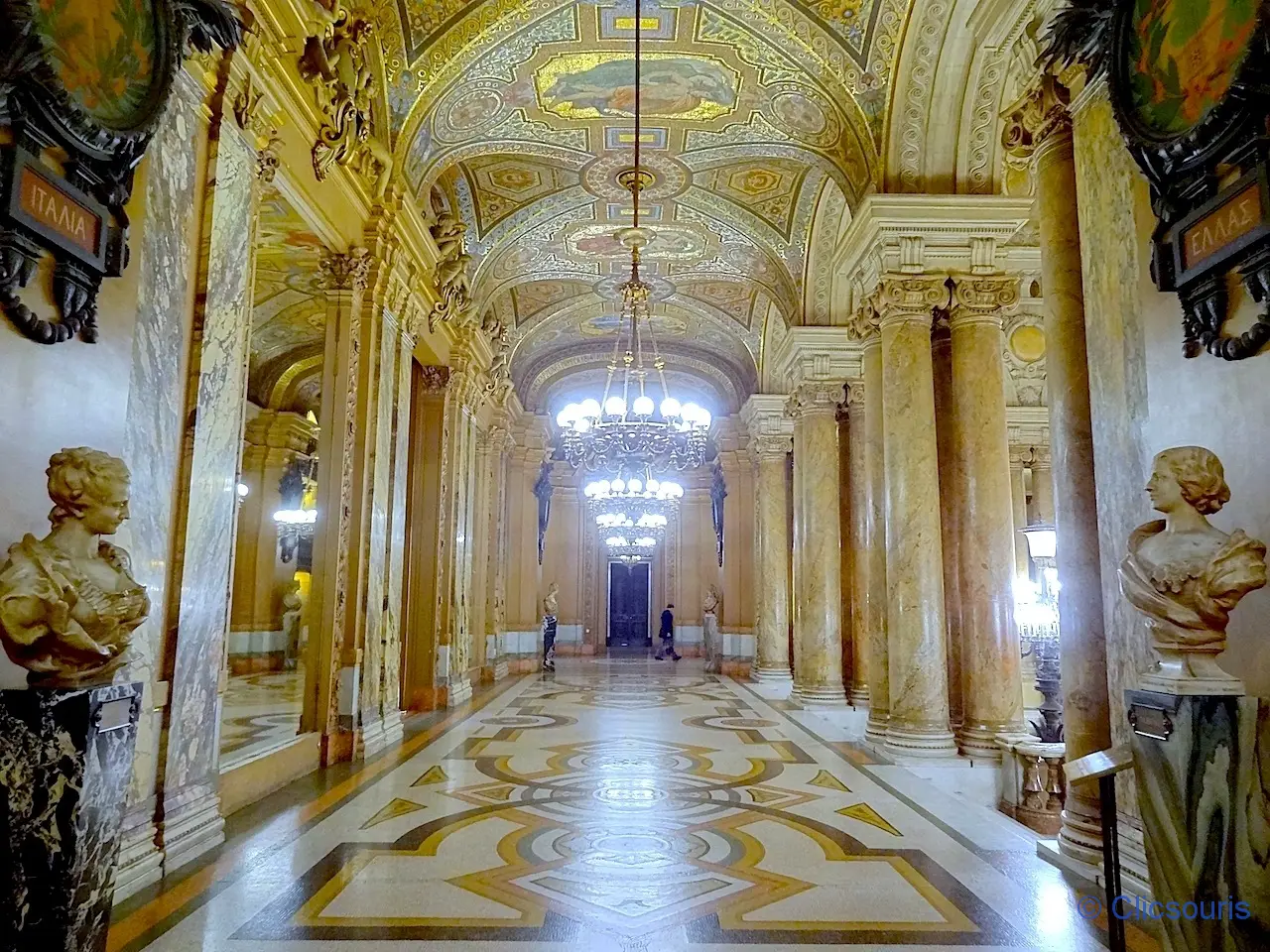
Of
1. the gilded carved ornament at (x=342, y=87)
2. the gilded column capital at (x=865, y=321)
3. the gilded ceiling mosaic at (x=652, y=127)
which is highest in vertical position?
the gilded ceiling mosaic at (x=652, y=127)

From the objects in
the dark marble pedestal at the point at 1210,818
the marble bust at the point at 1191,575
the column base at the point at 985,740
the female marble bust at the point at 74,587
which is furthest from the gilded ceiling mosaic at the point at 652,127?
the dark marble pedestal at the point at 1210,818

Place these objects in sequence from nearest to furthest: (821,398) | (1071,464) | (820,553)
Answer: (1071,464), (820,553), (821,398)

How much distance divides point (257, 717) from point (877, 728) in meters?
5.64

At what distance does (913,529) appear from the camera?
7090mm

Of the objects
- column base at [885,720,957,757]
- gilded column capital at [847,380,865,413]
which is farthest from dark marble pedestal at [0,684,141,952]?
gilded column capital at [847,380,865,413]

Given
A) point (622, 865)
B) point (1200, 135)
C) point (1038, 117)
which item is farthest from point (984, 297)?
point (622, 865)

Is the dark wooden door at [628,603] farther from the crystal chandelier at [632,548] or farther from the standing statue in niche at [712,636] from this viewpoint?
the standing statue in niche at [712,636]

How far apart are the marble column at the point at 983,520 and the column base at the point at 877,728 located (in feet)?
2.26

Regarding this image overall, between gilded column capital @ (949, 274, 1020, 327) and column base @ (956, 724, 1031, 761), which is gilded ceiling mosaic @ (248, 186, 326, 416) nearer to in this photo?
gilded column capital @ (949, 274, 1020, 327)

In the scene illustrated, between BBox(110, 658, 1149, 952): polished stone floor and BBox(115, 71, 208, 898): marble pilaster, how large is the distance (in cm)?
42

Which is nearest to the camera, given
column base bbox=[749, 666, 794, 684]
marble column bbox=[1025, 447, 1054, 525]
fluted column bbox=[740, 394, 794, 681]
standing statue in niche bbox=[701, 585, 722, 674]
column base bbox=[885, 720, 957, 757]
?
column base bbox=[885, 720, 957, 757]

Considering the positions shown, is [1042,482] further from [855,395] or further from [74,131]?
[74,131]

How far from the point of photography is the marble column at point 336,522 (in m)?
6.73

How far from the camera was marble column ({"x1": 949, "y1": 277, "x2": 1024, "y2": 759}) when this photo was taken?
6.91 metres
